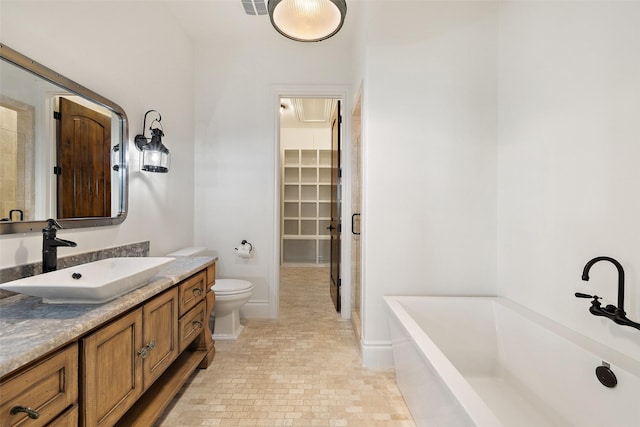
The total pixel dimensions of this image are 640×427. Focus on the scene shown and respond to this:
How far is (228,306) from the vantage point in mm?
2395

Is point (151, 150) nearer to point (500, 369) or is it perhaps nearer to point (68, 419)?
point (68, 419)

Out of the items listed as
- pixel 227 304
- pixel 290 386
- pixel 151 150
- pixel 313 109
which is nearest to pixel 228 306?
pixel 227 304

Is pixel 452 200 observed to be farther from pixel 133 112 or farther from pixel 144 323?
pixel 133 112

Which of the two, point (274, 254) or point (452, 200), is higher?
point (452, 200)

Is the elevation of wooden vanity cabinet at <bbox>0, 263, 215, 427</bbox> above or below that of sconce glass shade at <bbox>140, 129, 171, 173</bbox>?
below

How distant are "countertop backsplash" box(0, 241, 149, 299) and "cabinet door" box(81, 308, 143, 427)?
0.53 meters

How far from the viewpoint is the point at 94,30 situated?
5.37 feet

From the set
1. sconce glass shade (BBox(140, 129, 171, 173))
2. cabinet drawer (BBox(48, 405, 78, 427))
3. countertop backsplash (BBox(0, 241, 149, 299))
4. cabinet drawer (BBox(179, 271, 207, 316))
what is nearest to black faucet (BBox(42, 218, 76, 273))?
countertop backsplash (BBox(0, 241, 149, 299))

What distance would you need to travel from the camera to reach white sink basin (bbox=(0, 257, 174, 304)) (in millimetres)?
962

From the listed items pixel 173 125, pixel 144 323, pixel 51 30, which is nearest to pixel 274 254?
pixel 173 125

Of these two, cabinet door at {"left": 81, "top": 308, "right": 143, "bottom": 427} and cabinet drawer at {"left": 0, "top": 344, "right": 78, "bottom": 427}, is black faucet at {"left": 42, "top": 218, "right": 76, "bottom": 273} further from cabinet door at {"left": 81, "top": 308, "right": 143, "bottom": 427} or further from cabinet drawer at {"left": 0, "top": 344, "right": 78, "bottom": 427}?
cabinet drawer at {"left": 0, "top": 344, "right": 78, "bottom": 427}

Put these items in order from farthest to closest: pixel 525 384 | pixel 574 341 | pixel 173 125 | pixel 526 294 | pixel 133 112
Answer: pixel 173 125 < pixel 133 112 < pixel 526 294 < pixel 525 384 < pixel 574 341

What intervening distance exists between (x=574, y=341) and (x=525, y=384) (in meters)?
0.38

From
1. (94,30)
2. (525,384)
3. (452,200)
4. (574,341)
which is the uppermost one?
(94,30)
